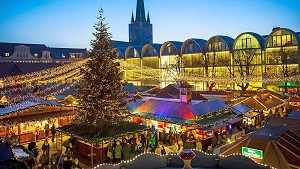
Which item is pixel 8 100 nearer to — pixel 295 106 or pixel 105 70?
pixel 105 70

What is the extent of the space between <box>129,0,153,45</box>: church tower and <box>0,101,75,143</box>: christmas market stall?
252 feet

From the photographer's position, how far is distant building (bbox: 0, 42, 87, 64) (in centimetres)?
5072

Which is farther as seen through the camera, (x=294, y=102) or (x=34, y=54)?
(x=34, y=54)

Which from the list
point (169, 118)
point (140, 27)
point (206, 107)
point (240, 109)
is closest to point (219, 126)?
point (206, 107)

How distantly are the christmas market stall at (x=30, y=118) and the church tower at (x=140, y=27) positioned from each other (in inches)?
3027

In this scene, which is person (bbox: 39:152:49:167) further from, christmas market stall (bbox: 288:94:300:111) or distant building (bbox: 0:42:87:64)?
distant building (bbox: 0:42:87:64)

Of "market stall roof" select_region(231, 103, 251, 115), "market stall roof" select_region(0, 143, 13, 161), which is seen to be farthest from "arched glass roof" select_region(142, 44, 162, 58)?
"market stall roof" select_region(0, 143, 13, 161)

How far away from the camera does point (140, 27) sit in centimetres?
9131

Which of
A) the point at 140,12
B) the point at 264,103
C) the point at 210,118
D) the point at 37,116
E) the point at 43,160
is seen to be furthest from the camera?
the point at 140,12

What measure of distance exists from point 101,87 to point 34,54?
48.2m

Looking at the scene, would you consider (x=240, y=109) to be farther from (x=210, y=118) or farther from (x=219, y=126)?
(x=219, y=126)

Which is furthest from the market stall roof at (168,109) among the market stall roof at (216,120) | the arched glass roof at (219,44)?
the arched glass roof at (219,44)

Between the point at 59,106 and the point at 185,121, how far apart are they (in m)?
8.50

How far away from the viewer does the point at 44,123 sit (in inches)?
674
